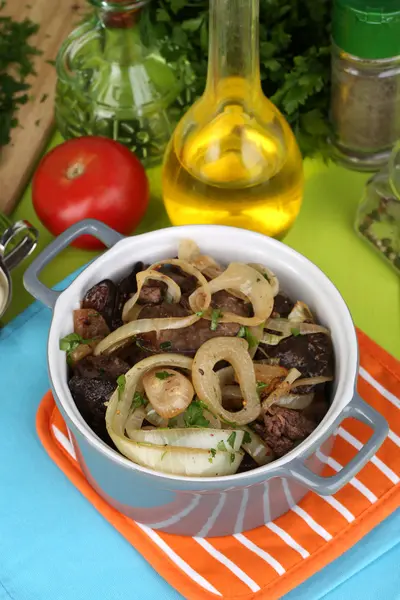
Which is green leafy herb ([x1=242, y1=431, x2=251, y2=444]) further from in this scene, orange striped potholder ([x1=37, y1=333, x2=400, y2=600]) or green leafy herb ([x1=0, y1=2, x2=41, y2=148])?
green leafy herb ([x1=0, y1=2, x2=41, y2=148])

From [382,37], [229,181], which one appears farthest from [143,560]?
[382,37]

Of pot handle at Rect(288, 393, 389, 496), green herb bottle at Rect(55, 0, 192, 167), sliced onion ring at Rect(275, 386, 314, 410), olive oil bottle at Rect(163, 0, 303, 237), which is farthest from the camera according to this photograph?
green herb bottle at Rect(55, 0, 192, 167)

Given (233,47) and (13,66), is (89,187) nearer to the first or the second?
(233,47)

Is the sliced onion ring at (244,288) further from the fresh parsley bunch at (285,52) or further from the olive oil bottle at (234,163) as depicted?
the fresh parsley bunch at (285,52)

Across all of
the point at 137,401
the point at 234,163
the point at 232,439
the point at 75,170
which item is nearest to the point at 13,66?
the point at 75,170

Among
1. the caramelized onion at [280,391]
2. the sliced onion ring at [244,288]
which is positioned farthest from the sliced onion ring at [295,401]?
the sliced onion ring at [244,288]

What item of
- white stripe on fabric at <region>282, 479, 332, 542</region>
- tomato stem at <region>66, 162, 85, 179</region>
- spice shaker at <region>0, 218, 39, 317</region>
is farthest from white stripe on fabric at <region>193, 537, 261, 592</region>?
tomato stem at <region>66, 162, 85, 179</region>
